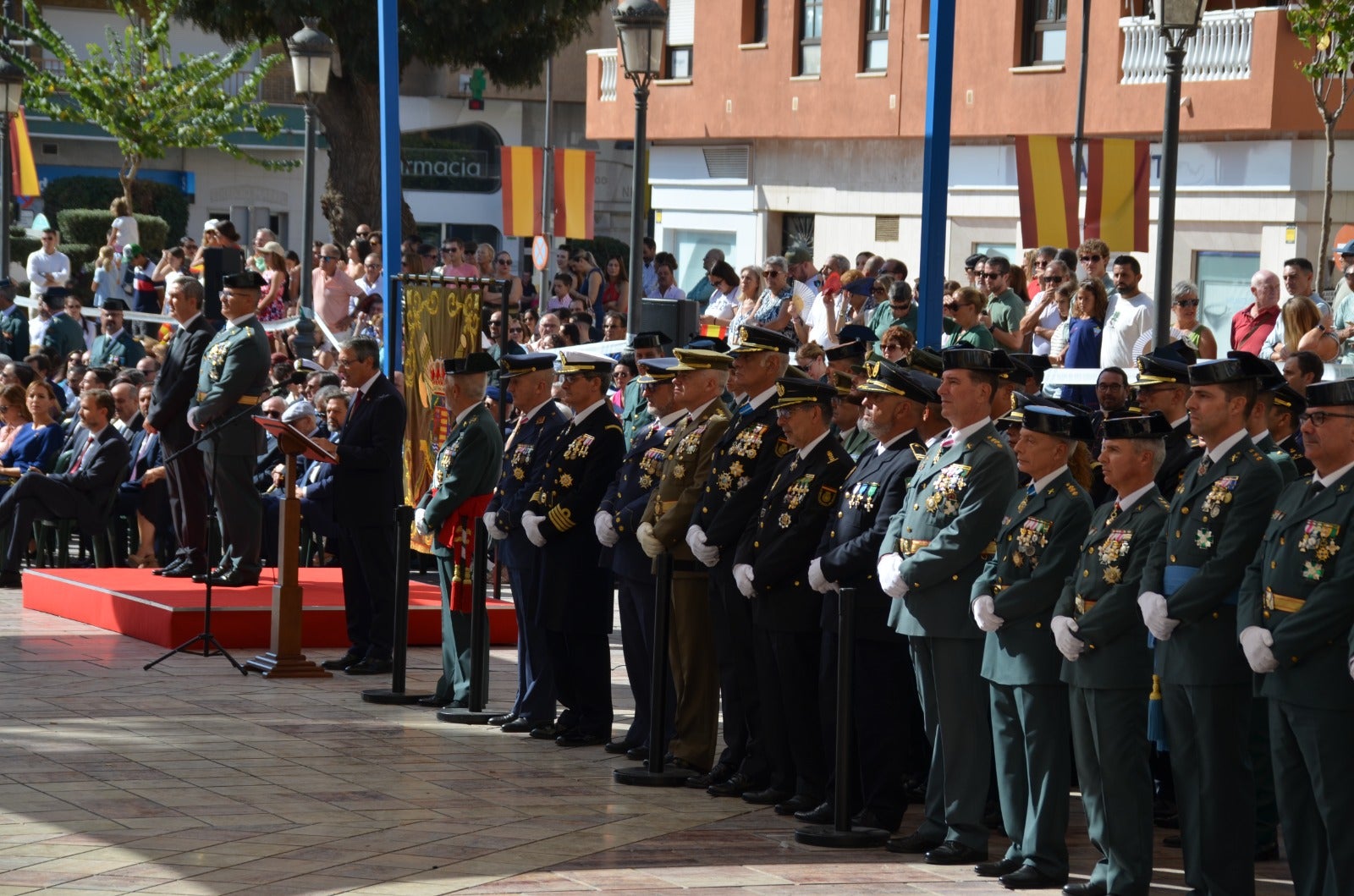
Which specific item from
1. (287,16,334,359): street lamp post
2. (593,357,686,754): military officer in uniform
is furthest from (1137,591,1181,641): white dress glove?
(287,16,334,359): street lamp post

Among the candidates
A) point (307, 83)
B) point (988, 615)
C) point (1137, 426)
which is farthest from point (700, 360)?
point (307, 83)

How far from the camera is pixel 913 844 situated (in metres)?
7.95

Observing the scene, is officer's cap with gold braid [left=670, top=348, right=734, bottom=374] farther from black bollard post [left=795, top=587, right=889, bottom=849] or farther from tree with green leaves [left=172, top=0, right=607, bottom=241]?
tree with green leaves [left=172, top=0, right=607, bottom=241]

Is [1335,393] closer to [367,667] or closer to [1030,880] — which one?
[1030,880]

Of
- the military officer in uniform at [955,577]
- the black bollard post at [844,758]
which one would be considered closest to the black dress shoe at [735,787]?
the black bollard post at [844,758]

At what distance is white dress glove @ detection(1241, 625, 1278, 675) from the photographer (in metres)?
6.52

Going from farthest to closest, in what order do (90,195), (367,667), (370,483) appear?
(90,195) → (367,667) → (370,483)

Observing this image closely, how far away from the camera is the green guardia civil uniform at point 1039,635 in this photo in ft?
24.2

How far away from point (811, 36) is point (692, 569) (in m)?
22.8

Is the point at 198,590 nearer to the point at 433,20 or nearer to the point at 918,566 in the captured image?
the point at 918,566

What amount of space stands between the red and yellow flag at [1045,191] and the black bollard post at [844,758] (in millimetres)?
8342

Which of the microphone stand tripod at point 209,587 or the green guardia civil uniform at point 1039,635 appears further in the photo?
the microphone stand tripod at point 209,587

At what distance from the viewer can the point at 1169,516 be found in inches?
278

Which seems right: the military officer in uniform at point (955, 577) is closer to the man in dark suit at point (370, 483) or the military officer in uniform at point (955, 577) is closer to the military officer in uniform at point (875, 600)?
the military officer in uniform at point (875, 600)
